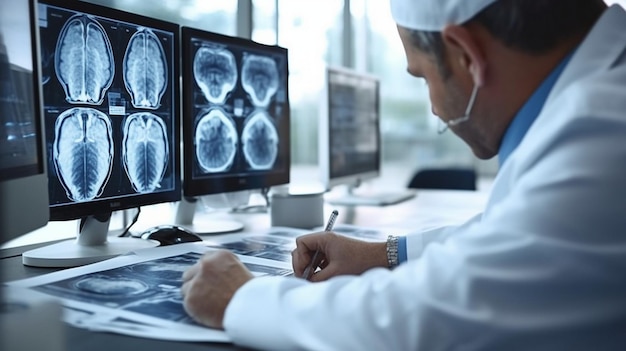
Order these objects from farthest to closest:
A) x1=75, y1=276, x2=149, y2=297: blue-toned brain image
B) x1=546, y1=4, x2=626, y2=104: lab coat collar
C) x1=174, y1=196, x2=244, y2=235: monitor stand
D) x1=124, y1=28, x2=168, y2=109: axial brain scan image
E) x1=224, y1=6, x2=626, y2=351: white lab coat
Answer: x1=174, y1=196, x2=244, y2=235: monitor stand, x1=124, y1=28, x2=168, y2=109: axial brain scan image, x1=75, y1=276, x2=149, y2=297: blue-toned brain image, x1=546, y1=4, x2=626, y2=104: lab coat collar, x1=224, y1=6, x2=626, y2=351: white lab coat

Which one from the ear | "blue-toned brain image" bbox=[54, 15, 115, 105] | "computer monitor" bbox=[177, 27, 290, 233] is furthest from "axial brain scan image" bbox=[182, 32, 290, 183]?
the ear

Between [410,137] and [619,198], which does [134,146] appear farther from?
[410,137]

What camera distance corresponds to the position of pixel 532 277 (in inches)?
25.2

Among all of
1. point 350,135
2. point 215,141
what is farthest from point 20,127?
point 350,135

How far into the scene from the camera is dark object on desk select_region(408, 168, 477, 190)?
3.07m

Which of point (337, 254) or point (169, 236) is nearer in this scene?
point (337, 254)

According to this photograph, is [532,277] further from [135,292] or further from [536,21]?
[135,292]

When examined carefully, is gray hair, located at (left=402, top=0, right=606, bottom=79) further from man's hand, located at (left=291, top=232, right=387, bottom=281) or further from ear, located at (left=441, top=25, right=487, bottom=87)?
man's hand, located at (left=291, top=232, right=387, bottom=281)

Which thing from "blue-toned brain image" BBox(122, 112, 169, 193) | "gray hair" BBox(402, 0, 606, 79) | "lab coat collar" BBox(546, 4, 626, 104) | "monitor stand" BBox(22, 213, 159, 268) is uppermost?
"gray hair" BBox(402, 0, 606, 79)

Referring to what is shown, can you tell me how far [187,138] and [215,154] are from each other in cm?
12

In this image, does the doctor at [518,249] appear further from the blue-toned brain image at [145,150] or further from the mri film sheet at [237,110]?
the mri film sheet at [237,110]

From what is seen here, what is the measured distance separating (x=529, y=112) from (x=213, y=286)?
19.5 inches

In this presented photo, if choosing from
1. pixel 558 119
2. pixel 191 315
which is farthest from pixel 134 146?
pixel 558 119

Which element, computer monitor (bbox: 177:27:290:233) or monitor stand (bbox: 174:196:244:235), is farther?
monitor stand (bbox: 174:196:244:235)
